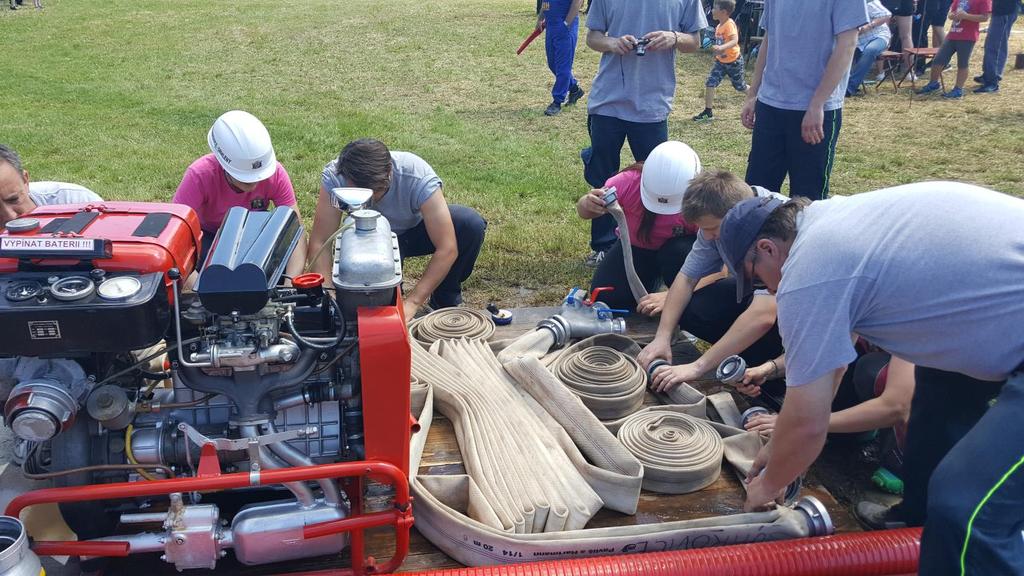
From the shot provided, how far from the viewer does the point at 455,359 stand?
3.62m

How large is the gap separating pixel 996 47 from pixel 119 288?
1198 cm

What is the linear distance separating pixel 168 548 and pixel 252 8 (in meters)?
18.5

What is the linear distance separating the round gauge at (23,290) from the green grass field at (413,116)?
3148 mm

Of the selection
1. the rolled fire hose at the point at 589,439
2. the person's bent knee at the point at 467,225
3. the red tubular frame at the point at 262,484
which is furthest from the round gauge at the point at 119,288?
the person's bent knee at the point at 467,225

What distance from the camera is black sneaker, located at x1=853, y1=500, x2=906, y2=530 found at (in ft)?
9.44

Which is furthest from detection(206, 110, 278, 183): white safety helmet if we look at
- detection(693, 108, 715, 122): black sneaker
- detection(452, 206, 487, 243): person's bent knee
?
detection(693, 108, 715, 122): black sneaker

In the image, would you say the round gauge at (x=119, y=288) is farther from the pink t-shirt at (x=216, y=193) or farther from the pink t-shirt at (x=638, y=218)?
the pink t-shirt at (x=638, y=218)

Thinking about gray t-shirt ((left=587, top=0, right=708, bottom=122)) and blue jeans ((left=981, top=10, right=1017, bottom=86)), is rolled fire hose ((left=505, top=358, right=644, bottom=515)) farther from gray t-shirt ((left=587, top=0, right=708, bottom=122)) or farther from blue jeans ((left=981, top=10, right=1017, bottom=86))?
blue jeans ((left=981, top=10, right=1017, bottom=86))

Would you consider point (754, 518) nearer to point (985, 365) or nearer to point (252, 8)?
point (985, 365)

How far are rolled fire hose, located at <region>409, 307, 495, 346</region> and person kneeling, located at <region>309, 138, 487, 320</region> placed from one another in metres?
0.08

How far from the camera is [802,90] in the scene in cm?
459

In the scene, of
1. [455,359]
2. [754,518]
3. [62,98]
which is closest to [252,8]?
[62,98]

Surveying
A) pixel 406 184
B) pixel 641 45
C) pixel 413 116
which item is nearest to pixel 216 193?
pixel 406 184

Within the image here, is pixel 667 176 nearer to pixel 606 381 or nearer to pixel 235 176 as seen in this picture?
pixel 606 381
